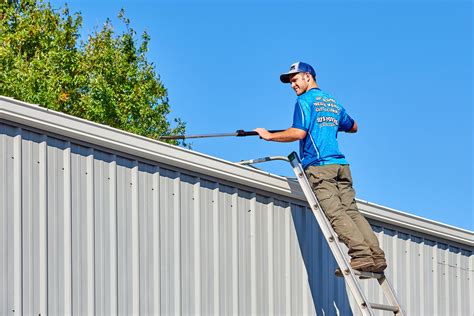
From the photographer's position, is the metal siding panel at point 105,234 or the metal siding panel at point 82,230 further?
the metal siding panel at point 105,234

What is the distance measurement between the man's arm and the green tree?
1974 centimetres

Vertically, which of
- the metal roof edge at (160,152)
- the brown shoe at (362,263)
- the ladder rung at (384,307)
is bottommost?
the ladder rung at (384,307)

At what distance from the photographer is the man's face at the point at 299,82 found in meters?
11.3

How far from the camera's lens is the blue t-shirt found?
1107 centimetres

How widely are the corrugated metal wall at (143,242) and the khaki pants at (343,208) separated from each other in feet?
2.93

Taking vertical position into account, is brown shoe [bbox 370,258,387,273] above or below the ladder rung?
above

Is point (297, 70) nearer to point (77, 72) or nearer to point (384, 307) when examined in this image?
point (384, 307)

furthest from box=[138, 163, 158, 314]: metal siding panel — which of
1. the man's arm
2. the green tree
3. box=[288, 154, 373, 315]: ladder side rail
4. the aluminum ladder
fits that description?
the green tree

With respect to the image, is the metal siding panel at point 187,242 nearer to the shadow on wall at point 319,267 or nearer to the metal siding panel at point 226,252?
the metal siding panel at point 226,252

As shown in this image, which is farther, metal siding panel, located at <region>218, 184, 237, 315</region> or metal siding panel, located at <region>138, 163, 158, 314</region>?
metal siding panel, located at <region>218, 184, 237, 315</region>

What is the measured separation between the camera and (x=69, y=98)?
3173 cm

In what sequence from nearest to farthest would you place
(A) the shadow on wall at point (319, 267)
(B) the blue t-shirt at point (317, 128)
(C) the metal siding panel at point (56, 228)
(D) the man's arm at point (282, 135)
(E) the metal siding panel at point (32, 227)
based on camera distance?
1. (E) the metal siding panel at point (32, 227)
2. (C) the metal siding panel at point (56, 228)
3. (D) the man's arm at point (282, 135)
4. (B) the blue t-shirt at point (317, 128)
5. (A) the shadow on wall at point (319, 267)

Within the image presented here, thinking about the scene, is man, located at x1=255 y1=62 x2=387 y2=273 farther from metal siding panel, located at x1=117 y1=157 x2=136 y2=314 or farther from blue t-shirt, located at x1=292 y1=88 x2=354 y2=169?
metal siding panel, located at x1=117 y1=157 x2=136 y2=314

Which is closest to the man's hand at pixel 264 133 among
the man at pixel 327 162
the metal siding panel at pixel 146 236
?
the man at pixel 327 162
